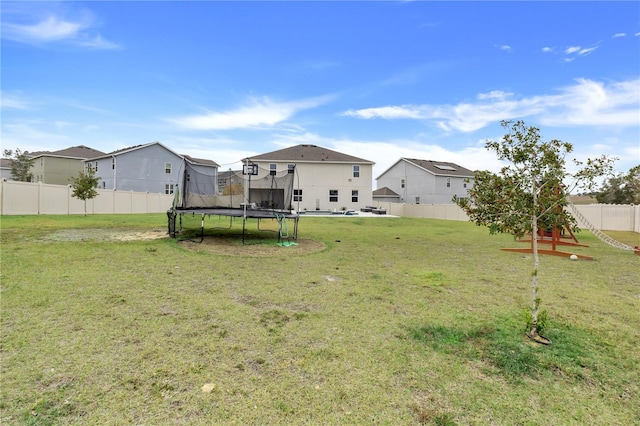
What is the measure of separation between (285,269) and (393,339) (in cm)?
339

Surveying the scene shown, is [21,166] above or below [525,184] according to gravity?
above

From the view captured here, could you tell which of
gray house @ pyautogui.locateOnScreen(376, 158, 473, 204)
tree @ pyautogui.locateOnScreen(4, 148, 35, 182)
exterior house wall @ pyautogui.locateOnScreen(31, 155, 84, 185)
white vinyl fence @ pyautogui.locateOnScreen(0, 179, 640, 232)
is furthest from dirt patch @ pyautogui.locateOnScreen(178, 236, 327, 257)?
tree @ pyautogui.locateOnScreen(4, 148, 35, 182)

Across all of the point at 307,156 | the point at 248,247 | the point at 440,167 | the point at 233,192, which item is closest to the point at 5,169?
the point at 307,156

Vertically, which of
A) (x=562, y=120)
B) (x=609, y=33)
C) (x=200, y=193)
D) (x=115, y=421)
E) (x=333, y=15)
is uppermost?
(x=333, y=15)

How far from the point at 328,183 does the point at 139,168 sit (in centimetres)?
2038

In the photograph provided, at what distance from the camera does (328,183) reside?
33094 millimetres

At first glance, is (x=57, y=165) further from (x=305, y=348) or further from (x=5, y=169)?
(x=305, y=348)

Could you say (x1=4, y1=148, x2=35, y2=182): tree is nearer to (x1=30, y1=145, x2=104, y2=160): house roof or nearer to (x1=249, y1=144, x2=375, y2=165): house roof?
(x1=30, y1=145, x2=104, y2=160): house roof

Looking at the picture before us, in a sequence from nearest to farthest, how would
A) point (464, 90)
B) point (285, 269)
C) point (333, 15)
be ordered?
point (285, 269)
point (333, 15)
point (464, 90)

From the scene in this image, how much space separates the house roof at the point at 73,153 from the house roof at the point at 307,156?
2261 cm

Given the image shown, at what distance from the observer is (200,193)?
1146 cm

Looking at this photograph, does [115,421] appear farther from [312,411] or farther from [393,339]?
[393,339]

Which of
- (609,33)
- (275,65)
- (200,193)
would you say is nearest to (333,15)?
(275,65)

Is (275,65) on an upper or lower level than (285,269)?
upper
